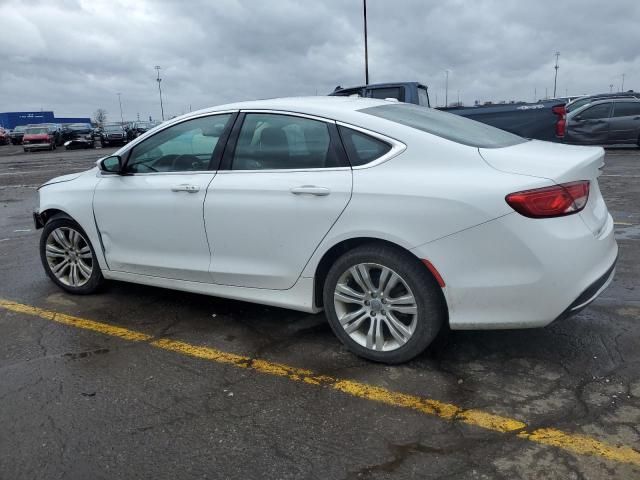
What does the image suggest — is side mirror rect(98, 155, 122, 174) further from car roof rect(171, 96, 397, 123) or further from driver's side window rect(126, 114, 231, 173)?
car roof rect(171, 96, 397, 123)

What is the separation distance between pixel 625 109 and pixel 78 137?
34.5 metres

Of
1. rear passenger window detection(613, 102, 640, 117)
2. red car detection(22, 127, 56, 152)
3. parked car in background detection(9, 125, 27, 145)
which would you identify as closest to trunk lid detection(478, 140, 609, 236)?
rear passenger window detection(613, 102, 640, 117)

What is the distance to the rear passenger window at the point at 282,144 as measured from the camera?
3.52m

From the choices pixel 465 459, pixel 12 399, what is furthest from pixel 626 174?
pixel 12 399

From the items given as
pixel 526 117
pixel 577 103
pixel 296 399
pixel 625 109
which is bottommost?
pixel 296 399

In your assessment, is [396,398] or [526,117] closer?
[396,398]

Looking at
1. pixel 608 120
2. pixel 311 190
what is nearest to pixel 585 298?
pixel 311 190

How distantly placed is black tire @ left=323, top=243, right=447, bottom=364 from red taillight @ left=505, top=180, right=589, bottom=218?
61cm

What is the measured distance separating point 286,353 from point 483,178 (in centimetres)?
164

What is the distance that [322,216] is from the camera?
3.35m

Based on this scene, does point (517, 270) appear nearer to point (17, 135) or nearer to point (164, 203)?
point (164, 203)

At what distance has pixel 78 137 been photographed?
129 ft

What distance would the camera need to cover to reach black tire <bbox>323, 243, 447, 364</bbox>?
314 cm

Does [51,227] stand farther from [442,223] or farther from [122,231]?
[442,223]
